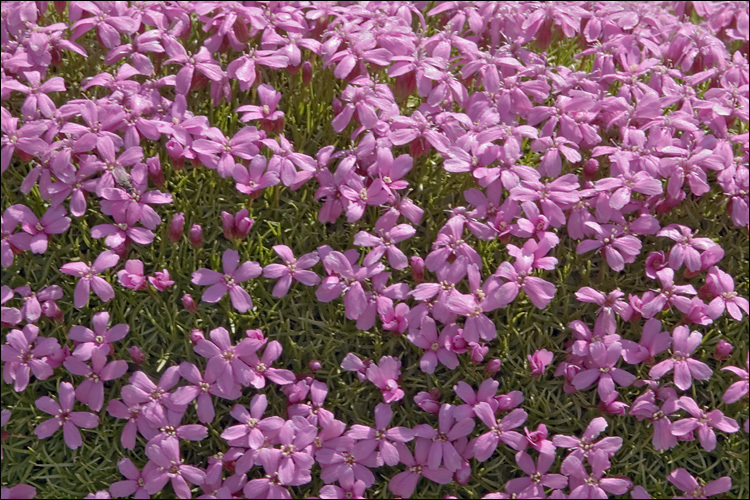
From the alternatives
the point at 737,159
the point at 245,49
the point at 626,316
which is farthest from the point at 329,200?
the point at 737,159

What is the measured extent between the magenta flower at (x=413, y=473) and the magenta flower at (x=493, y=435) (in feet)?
0.37

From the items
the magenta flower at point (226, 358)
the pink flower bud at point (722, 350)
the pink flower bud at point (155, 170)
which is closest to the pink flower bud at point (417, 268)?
the magenta flower at point (226, 358)

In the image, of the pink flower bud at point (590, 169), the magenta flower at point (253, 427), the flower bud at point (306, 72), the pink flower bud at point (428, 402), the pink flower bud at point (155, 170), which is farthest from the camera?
the flower bud at point (306, 72)

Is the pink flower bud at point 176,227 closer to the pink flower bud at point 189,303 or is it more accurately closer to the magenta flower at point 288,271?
the pink flower bud at point 189,303

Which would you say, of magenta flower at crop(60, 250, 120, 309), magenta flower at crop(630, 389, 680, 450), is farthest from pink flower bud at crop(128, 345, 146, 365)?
magenta flower at crop(630, 389, 680, 450)

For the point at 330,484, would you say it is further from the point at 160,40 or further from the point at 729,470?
the point at 160,40

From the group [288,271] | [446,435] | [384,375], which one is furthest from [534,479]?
[288,271]

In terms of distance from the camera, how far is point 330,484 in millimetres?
2264

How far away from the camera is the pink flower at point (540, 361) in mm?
2295

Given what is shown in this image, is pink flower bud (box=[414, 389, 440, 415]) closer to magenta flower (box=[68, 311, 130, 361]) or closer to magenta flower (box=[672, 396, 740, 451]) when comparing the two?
magenta flower (box=[672, 396, 740, 451])

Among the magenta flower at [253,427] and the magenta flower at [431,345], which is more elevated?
the magenta flower at [431,345]

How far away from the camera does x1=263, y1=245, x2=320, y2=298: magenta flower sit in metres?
2.25

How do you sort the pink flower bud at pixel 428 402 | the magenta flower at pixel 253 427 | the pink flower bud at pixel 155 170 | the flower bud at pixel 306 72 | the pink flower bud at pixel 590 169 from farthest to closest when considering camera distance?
the flower bud at pixel 306 72, the pink flower bud at pixel 590 169, the pink flower bud at pixel 155 170, the pink flower bud at pixel 428 402, the magenta flower at pixel 253 427

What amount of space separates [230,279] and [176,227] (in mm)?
236
